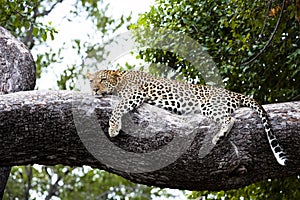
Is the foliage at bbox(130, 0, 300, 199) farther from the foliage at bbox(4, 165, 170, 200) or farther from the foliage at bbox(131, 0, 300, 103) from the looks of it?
the foliage at bbox(4, 165, 170, 200)

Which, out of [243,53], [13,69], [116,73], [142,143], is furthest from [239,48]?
[142,143]

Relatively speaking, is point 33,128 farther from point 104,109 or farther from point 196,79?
point 196,79

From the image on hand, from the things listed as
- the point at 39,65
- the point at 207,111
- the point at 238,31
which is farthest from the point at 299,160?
the point at 39,65

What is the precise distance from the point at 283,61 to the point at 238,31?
31.3 inches

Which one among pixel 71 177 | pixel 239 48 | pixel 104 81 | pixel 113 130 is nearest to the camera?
pixel 113 130

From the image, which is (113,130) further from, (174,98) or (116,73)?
(116,73)

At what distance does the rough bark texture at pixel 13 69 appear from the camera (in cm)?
610

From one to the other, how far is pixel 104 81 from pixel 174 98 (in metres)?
0.67

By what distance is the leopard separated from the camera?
193 inches

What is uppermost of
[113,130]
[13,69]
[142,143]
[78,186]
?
[13,69]

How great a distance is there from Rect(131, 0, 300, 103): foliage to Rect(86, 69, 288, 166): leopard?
2.89 m

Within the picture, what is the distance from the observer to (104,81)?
594 centimetres

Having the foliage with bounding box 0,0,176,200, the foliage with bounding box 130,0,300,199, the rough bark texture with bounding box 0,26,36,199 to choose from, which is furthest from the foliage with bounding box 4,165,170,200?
the rough bark texture with bounding box 0,26,36,199

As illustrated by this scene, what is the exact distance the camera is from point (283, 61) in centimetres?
936
